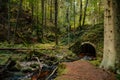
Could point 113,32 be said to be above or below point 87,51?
above

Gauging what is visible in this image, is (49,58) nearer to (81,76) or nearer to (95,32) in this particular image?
(95,32)

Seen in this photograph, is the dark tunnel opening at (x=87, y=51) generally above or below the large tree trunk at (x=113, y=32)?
below

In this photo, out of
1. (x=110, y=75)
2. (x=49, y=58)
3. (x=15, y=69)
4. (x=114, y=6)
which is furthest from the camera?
(x=49, y=58)

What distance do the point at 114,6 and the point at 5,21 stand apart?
67.9 ft

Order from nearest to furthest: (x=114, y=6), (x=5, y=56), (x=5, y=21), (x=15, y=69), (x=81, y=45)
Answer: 1. (x=114, y=6)
2. (x=15, y=69)
3. (x=5, y=56)
4. (x=81, y=45)
5. (x=5, y=21)

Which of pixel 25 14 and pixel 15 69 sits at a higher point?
pixel 25 14

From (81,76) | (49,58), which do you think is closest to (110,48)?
(81,76)

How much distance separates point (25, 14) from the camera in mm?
33906

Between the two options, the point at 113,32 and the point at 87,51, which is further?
the point at 87,51

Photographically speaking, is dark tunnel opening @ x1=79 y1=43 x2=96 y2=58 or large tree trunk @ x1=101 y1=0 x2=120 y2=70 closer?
large tree trunk @ x1=101 y1=0 x2=120 y2=70

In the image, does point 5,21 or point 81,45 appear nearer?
point 81,45

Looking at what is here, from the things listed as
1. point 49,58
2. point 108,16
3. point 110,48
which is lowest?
point 49,58

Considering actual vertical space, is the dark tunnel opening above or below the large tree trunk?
below

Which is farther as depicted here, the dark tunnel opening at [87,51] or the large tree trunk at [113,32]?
the dark tunnel opening at [87,51]
